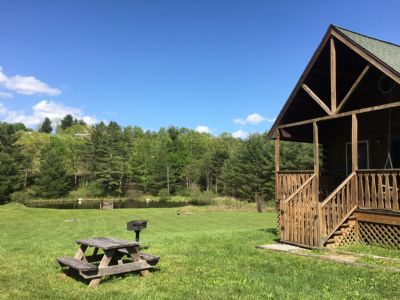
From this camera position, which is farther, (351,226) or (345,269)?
(351,226)

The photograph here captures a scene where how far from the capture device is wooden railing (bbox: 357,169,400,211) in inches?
385

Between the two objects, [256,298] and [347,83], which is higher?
[347,83]

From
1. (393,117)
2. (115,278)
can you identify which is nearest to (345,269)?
(115,278)

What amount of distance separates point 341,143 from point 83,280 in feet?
37.1

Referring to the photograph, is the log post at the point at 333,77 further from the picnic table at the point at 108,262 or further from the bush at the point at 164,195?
the bush at the point at 164,195

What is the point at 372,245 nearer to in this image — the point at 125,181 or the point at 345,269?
the point at 345,269

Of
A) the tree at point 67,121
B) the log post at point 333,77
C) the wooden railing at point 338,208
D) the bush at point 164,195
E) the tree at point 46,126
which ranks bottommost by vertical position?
the bush at point 164,195

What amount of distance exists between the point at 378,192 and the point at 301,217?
6.93 ft

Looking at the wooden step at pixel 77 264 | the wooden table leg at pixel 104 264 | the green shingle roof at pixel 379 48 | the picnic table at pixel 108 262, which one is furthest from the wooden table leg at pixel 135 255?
the green shingle roof at pixel 379 48

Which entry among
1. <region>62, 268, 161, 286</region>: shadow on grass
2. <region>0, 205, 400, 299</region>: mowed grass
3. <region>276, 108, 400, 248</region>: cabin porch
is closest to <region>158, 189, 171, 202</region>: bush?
<region>276, 108, 400, 248</region>: cabin porch

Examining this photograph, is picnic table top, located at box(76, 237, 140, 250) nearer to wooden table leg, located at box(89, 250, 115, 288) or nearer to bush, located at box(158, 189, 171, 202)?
wooden table leg, located at box(89, 250, 115, 288)

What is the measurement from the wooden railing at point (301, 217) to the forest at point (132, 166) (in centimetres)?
3642

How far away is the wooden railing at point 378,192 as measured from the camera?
9.79 m

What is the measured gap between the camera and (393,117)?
12.8 meters
